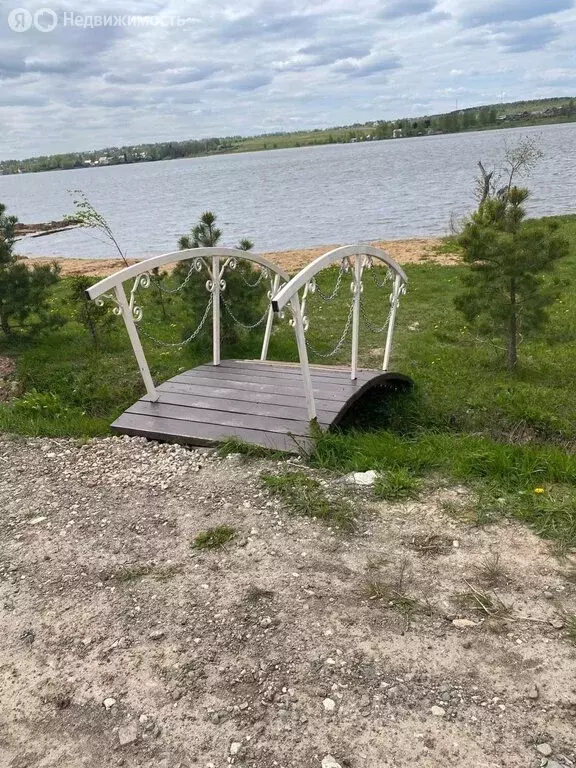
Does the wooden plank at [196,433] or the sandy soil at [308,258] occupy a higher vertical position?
the sandy soil at [308,258]

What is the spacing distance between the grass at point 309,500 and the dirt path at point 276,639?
103 mm

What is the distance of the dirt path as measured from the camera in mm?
2676

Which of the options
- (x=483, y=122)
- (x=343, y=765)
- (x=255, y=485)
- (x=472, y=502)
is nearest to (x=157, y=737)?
(x=343, y=765)

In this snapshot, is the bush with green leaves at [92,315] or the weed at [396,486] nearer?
the weed at [396,486]

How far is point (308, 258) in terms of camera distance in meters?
21.8

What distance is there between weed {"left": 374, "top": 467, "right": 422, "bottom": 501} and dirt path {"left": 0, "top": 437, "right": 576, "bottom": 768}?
4.7 inches

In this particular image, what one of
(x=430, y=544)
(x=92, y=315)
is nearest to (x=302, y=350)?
(x=430, y=544)

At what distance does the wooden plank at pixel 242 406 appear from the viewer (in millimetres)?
5969

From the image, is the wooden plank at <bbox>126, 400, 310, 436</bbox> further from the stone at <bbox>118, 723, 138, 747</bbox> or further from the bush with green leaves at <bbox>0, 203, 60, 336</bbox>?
the bush with green leaves at <bbox>0, 203, 60, 336</bbox>

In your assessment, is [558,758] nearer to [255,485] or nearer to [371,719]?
[371,719]

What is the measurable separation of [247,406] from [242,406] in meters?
0.05

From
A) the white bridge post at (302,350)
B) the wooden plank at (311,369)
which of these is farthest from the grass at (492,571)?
the wooden plank at (311,369)

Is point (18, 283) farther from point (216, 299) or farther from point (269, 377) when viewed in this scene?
point (269, 377)

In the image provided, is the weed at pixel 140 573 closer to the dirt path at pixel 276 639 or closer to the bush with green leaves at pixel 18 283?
the dirt path at pixel 276 639
